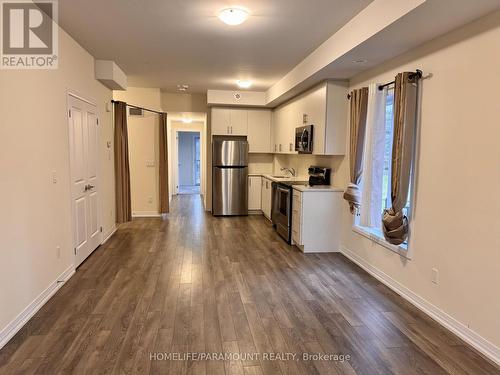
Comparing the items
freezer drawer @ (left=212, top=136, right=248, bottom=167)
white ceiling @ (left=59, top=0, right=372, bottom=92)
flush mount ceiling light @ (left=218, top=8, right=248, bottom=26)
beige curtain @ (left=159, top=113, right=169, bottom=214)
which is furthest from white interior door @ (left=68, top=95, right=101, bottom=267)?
freezer drawer @ (left=212, top=136, right=248, bottom=167)

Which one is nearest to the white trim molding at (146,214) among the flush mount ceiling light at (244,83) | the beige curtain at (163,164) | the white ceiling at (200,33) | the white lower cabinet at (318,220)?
the beige curtain at (163,164)

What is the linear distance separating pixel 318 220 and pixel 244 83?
2.90 m

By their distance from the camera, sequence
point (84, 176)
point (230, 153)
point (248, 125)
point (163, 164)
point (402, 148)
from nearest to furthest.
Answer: point (402, 148), point (84, 176), point (163, 164), point (230, 153), point (248, 125)

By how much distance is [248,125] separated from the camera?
7.20 meters

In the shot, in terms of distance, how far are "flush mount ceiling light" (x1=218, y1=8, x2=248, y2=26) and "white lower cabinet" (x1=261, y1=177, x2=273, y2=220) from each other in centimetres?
383

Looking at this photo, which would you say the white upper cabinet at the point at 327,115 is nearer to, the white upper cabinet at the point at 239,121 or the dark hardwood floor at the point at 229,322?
the dark hardwood floor at the point at 229,322

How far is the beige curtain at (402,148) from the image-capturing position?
2.99 m

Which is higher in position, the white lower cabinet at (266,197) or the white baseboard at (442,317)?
the white lower cabinet at (266,197)

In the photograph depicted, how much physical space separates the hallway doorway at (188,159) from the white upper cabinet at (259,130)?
5.76 metres

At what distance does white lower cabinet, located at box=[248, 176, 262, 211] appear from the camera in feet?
24.0

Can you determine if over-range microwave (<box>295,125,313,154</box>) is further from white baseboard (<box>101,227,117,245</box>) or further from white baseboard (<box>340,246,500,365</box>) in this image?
white baseboard (<box>101,227,117,245</box>)

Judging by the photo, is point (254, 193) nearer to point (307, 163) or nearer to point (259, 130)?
point (259, 130)

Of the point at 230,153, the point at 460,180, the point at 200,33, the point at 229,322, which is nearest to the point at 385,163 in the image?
the point at 460,180

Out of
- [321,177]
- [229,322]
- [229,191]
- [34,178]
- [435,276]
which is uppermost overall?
[34,178]
